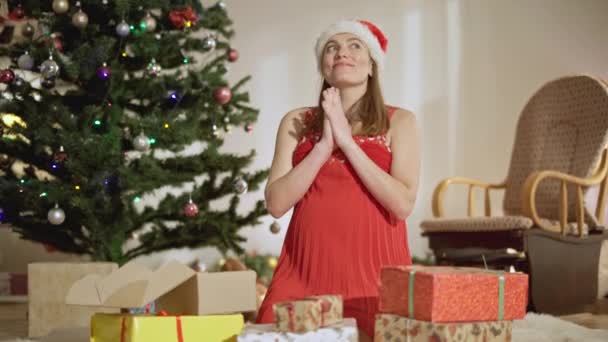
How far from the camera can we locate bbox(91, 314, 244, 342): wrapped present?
4.59 feet

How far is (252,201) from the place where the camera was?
14.8ft

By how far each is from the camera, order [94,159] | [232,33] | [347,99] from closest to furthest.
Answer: [347,99] < [94,159] < [232,33]

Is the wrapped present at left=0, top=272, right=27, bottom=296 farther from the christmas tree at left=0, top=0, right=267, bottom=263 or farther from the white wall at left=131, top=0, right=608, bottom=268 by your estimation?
the christmas tree at left=0, top=0, right=267, bottom=263

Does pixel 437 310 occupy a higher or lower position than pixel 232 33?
lower

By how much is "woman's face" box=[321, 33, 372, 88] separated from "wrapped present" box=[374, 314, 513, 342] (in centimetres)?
62

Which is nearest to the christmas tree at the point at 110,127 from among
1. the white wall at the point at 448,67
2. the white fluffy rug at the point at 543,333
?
the white fluffy rug at the point at 543,333

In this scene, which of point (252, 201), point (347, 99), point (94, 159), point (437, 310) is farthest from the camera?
point (252, 201)

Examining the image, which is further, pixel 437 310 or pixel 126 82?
pixel 126 82

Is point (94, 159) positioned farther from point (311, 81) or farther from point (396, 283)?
point (311, 81)

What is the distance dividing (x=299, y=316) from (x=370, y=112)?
0.67 m

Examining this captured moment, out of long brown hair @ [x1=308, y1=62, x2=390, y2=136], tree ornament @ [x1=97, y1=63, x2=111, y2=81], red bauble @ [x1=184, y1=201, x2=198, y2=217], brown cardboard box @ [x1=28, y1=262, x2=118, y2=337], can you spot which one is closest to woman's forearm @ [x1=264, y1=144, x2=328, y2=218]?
long brown hair @ [x1=308, y1=62, x2=390, y2=136]

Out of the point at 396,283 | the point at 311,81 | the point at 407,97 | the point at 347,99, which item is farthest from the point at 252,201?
the point at 396,283

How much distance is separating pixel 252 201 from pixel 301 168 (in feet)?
9.43

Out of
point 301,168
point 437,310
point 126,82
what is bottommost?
point 437,310
